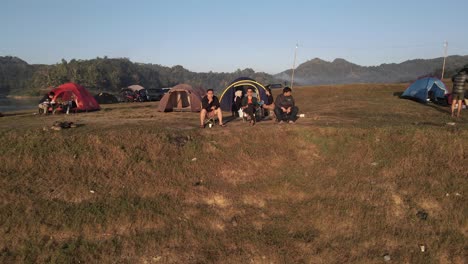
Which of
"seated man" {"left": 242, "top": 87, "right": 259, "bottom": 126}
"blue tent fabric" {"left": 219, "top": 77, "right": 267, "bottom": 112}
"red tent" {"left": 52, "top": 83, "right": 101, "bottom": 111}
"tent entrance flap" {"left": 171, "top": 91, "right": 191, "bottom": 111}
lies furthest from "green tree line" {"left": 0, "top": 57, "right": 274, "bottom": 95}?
"seated man" {"left": 242, "top": 87, "right": 259, "bottom": 126}

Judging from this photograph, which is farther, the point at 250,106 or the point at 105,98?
the point at 105,98

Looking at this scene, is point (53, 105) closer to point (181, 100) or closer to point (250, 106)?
point (181, 100)

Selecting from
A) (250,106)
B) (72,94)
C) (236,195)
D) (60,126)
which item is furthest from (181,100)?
(236,195)

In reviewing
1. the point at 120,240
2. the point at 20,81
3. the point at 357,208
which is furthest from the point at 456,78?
the point at 20,81

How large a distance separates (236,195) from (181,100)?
15295mm

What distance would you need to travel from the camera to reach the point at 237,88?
20.5m

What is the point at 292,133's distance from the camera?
1236cm

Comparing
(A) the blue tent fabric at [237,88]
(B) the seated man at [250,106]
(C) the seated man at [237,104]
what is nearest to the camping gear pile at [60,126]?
(B) the seated man at [250,106]

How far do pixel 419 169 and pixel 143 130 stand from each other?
9029 millimetres

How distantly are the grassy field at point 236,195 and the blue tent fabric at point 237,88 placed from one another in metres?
7.00

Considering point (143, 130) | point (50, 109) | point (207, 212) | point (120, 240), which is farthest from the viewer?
point (50, 109)

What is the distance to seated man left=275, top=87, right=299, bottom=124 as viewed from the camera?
14.3 meters

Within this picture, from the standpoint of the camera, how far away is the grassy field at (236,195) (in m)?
7.54

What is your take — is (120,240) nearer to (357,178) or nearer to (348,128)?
(357,178)
